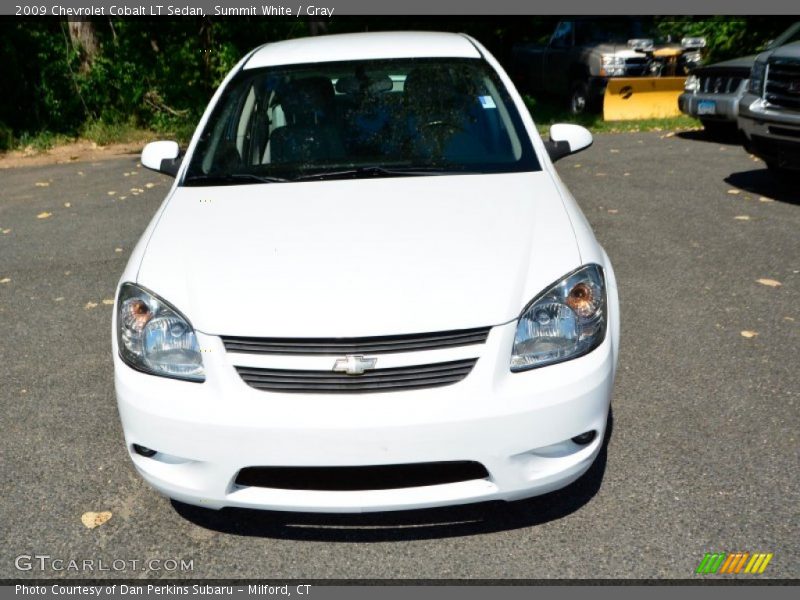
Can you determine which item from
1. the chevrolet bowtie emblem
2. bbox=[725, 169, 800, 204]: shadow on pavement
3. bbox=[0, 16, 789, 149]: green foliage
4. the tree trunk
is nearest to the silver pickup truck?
bbox=[725, 169, 800, 204]: shadow on pavement

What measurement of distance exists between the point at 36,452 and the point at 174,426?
1.43 meters

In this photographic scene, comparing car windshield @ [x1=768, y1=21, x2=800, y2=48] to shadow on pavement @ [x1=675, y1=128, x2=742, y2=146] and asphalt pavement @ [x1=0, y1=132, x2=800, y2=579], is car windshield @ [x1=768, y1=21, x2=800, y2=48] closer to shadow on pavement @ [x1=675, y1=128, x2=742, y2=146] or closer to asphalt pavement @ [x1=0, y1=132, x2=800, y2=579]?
shadow on pavement @ [x1=675, y1=128, x2=742, y2=146]

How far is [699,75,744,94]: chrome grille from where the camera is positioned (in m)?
11.0

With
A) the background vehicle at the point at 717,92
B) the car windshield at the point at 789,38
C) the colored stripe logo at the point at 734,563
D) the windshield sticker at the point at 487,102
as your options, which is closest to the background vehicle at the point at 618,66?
the background vehicle at the point at 717,92

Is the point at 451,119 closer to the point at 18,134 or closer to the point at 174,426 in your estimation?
the point at 174,426

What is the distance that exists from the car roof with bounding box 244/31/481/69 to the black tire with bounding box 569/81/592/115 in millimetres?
10197

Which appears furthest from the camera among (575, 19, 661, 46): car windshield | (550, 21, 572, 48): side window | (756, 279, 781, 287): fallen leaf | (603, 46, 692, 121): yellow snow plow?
(550, 21, 572, 48): side window

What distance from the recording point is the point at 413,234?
3188 mm

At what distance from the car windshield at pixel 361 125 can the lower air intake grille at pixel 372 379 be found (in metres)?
1.29

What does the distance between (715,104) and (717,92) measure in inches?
10.1

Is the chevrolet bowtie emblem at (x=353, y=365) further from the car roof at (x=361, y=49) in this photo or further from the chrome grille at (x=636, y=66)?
the chrome grille at (x=636, y=66)

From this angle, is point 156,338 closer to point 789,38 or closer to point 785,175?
point 785,175

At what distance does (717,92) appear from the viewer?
11.3 metres

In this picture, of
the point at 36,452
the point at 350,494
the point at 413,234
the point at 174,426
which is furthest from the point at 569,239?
the point at 36,452
